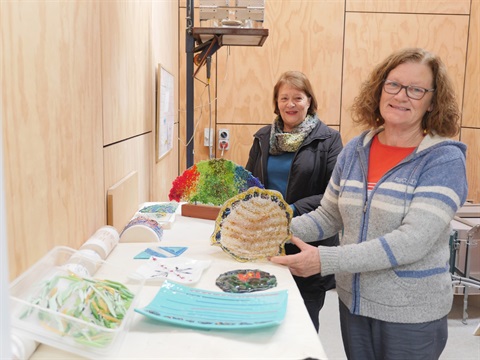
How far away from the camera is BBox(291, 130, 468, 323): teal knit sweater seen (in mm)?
1422

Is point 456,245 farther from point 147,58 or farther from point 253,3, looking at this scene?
point 147,58

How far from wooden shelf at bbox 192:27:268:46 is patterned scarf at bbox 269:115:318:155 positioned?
733 millimetres

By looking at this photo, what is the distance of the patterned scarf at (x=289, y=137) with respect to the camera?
2.27m

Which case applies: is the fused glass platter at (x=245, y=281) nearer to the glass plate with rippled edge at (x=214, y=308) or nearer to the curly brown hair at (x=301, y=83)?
the glass plate with rippled edge at (x=214, y=308)

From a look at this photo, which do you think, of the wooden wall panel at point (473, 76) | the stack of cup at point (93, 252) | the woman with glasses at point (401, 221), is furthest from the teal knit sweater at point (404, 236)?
the wooden wall panel at point (473, 76)

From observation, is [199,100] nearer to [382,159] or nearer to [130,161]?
[130,161]

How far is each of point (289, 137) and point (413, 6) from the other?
2.74 meters

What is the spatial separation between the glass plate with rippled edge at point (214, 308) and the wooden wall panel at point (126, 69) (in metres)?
0.89

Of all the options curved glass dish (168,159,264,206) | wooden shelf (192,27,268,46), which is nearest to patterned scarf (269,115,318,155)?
curved glass dish (168,159,264,206)

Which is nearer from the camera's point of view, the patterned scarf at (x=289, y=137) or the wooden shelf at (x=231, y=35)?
the patterned scarf at (x=289, y=137)

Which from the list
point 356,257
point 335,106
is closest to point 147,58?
point 356,257

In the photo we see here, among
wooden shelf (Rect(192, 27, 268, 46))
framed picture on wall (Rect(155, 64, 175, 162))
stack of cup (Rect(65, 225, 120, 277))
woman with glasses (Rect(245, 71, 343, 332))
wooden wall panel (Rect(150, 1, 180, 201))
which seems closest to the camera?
stack of cup (Rect(65, 225, 120, 277))

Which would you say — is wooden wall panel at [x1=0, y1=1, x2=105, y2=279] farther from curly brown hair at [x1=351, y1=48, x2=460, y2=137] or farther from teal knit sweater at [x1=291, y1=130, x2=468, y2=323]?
curly brown hair at [x1=351, y1=48, x2=460, y2=137]

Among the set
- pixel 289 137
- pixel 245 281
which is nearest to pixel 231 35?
pixel 289 137
